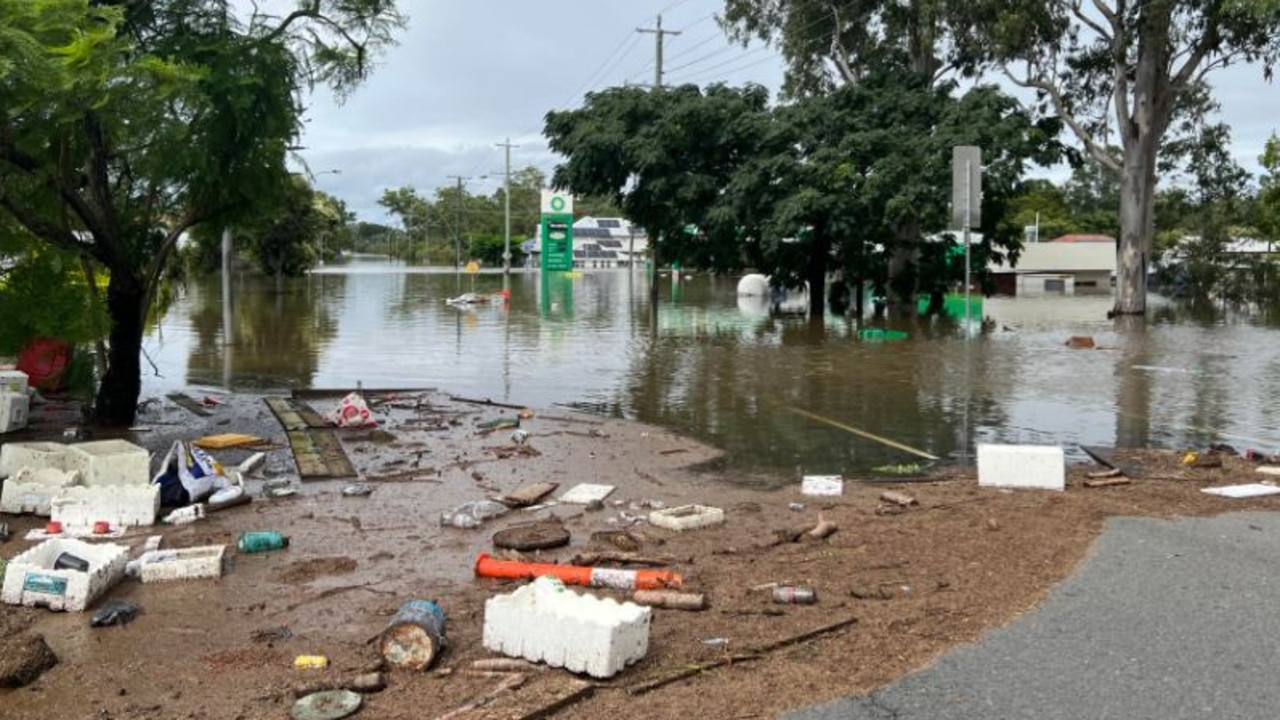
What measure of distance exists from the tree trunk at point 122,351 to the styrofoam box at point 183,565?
6243 mm

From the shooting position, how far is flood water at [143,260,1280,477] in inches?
488

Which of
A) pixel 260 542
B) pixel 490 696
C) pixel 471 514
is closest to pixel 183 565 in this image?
pixel 260 542

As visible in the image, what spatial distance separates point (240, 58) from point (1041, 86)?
28759 mm

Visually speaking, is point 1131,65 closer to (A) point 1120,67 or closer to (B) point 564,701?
(A) point 1120,67

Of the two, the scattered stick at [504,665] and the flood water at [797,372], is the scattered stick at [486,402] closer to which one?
the flood water at [797,372]

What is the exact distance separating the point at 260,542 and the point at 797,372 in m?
12.6

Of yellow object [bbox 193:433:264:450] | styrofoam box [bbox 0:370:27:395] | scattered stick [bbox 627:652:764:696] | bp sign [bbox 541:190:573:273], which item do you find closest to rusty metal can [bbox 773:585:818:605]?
scattered stick [bbox 627:652:764:696]

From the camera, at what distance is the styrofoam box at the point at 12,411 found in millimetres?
11336

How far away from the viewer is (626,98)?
107 ft

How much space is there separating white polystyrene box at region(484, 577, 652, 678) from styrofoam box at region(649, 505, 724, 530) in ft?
7.95

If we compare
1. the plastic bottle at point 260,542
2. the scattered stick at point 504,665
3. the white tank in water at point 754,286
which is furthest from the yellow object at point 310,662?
the white tank in water at point 754,286

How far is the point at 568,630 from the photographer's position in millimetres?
4848

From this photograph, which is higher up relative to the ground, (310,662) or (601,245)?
(601,245)

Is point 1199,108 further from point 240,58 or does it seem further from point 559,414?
point 240,58
